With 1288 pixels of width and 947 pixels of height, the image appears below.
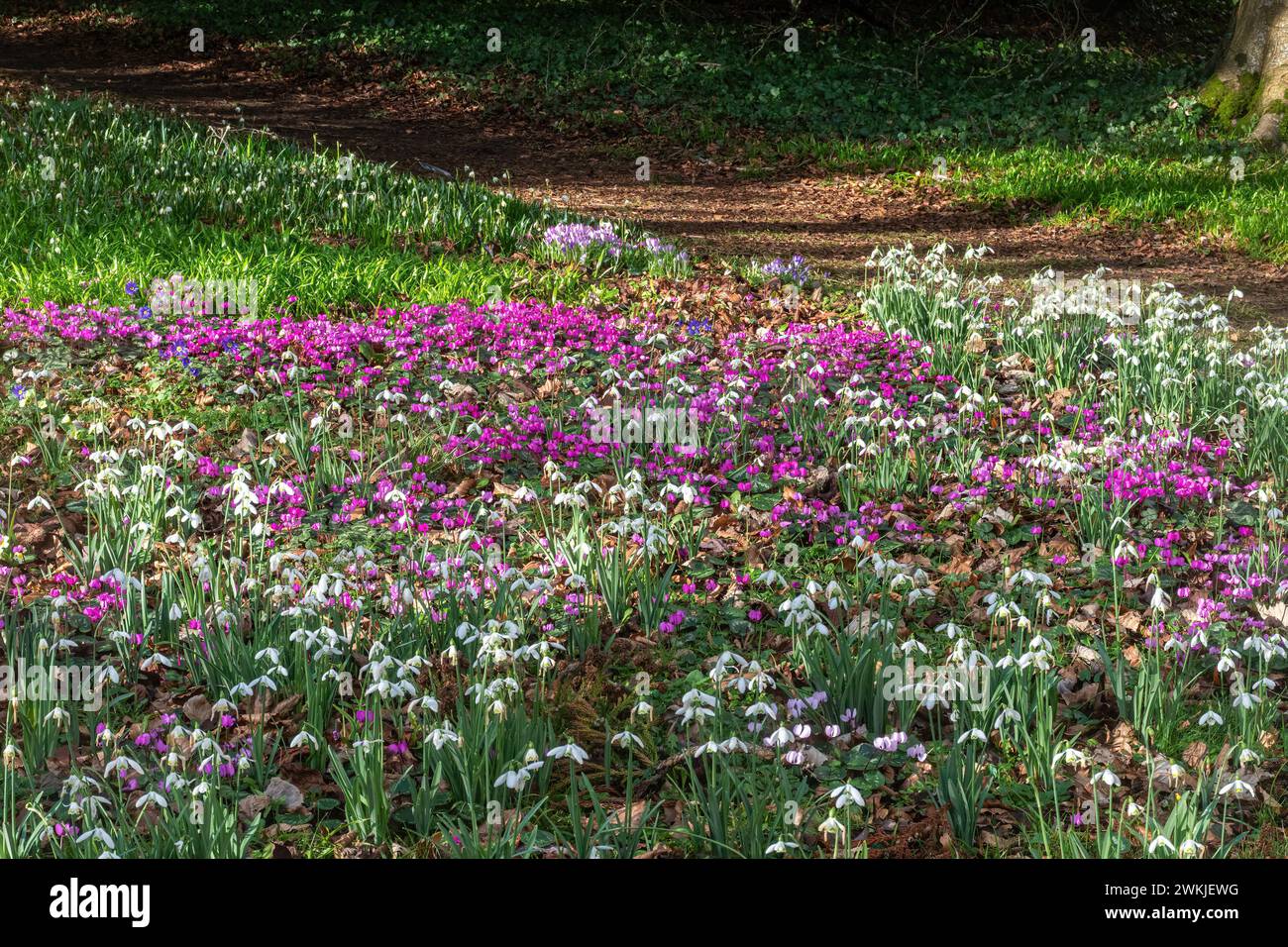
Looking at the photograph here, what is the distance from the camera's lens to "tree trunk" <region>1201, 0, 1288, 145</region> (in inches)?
490

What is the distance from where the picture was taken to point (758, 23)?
17828 mm

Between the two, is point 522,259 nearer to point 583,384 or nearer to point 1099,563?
point 583,384

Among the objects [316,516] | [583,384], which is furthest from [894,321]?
[316,516]

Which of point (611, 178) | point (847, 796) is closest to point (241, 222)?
point (611, 178)

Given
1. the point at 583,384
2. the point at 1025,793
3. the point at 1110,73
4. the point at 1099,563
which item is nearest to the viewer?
the point at 1025,793

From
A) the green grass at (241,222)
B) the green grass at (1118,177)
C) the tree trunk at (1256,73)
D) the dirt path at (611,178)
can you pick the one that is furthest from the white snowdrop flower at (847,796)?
the tree trunk at (1256,73)

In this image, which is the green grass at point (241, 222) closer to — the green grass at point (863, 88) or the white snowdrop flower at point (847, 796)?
the green grass at point (863, 88)

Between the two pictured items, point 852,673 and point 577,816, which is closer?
point 577,816

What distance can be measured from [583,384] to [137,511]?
8.61 ft

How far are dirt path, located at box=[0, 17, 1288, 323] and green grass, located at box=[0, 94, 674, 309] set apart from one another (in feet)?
3.14

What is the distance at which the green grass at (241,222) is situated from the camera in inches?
290

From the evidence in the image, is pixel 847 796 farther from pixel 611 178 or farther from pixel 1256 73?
pixel 1256 73

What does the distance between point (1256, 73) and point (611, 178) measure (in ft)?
22.3
